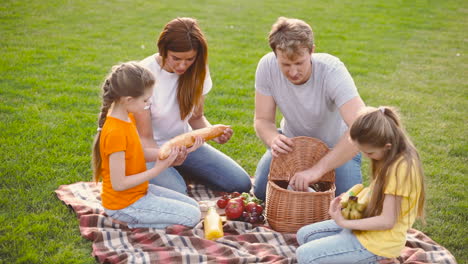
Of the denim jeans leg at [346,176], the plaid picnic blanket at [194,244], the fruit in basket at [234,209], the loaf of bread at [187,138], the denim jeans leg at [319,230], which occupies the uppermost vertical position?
the loaf of bread at [187,138]

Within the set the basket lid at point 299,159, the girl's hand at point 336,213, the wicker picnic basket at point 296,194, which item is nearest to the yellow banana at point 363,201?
the girl's hand at point 336,213

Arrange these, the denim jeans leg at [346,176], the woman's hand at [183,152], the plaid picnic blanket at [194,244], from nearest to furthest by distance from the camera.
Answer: the plaid picnic blanket at [194,244]
the woman's hand at [183,152]
the denim jeans leg at [346,176]

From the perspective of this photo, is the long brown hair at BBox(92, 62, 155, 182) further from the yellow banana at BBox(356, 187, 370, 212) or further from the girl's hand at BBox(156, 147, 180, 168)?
the yellow banana at BBox(356, 187, 370, 212)

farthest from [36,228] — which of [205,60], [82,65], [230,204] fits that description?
[82,65]

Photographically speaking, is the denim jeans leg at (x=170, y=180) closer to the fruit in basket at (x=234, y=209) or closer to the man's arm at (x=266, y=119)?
the fruit in basket at (x=234, y=209)

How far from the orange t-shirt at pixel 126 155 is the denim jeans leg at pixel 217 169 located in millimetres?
865

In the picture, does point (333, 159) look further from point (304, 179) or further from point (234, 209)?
point (234, 209)

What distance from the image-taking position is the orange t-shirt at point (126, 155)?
3645mm

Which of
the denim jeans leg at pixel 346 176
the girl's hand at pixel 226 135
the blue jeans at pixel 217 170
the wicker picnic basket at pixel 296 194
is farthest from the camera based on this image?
the blue jeans at pixel 217 170

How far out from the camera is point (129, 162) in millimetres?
3838

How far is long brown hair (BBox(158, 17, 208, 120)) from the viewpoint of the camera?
4.04 m

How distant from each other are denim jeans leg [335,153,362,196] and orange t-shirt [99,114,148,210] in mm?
1721

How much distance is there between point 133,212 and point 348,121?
191cm

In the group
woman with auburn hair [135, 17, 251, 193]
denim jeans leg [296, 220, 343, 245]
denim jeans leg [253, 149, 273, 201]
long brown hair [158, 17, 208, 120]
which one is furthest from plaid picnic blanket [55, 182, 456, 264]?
long brown hair [158, 17, 208, 120]
